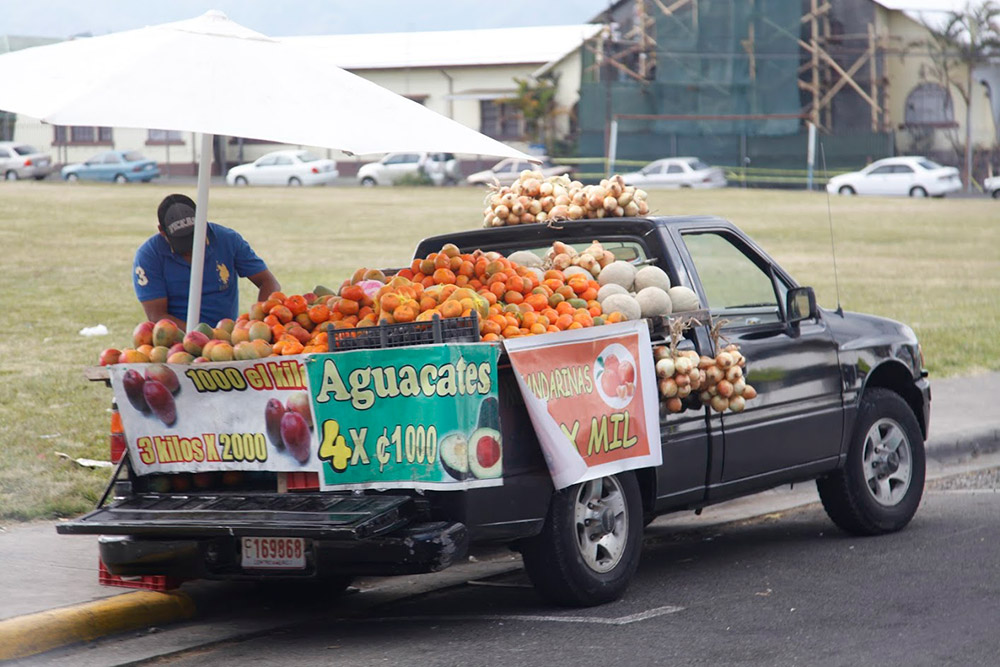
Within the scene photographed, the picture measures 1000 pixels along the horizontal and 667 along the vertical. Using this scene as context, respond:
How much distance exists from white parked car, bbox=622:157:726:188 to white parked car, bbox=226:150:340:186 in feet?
39.8

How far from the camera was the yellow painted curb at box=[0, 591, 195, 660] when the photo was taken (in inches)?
234

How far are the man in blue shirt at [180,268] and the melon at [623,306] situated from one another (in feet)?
6.99

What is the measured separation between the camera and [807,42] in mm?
55375

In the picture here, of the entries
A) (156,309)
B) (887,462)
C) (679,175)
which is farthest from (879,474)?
(679,175)

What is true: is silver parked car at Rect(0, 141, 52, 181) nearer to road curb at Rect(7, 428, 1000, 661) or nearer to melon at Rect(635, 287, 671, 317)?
road curb at Rect(7, 428, 1000, 661)

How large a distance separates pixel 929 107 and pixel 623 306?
51749mm

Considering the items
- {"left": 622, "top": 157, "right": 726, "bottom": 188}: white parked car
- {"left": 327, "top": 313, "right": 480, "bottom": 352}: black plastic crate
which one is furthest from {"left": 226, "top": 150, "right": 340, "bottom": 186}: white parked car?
{"left": 327, "top": 313, "right": 480, "bottom": 352}: black plastic crate

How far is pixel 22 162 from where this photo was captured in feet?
177

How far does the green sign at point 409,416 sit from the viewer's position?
5746 mm

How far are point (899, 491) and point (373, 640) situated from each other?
3.61 m

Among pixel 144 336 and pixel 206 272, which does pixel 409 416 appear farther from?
pixel 206 272

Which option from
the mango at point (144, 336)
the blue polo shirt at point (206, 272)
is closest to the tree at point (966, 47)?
the blue polo shirt at point (206, 272)

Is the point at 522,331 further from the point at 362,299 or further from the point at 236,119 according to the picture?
the point at 236,119

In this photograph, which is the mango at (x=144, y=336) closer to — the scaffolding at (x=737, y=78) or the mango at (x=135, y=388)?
the mango at (x=135, y=388)
